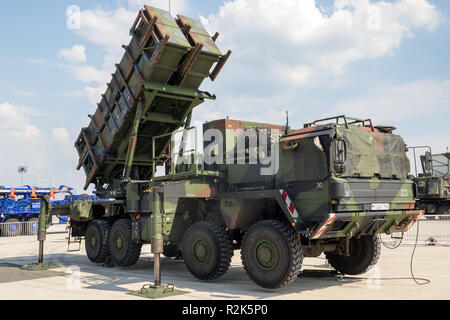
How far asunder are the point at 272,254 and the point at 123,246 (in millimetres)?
4795

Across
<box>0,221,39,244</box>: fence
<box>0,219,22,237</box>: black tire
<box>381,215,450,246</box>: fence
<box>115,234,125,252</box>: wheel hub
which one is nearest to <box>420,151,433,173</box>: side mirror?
<box>381,215,450,246</box>: fence

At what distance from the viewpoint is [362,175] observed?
732cm

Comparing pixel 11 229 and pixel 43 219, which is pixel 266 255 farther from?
pixel 11 229

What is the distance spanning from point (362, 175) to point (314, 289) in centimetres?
214

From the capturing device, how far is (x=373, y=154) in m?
7.61

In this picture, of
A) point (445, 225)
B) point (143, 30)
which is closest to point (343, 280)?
point (143, 30)

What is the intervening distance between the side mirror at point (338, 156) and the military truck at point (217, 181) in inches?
0.6

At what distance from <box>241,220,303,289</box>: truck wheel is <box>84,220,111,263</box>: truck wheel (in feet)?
16.8

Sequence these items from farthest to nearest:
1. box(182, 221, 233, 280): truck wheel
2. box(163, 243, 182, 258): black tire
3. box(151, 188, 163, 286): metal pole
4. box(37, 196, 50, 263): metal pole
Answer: box(163, 243, 182, 258): black tire < box(37, 196, 50, 263): metal pole < box(182, 221, 233, 280): truck wheel < box(151, 188, 163, 286): metal pole

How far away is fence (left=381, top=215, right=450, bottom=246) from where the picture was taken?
15246 mm

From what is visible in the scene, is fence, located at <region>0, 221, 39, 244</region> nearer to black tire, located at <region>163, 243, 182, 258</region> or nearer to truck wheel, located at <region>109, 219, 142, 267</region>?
black tire, located at <region>163, 243, 182, 258</region>

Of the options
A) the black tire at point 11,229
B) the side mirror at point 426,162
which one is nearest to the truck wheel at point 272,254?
the black tire at point 11,229
